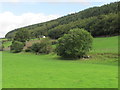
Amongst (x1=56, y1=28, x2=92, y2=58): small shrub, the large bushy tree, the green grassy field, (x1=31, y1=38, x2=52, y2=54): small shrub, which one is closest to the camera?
the green grassy field

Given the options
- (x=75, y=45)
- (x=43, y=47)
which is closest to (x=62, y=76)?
(x=75, y=45)

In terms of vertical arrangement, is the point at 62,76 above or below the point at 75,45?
below

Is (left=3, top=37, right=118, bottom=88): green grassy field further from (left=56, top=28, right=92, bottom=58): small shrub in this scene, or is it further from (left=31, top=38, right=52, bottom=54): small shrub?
(left=31, top=38, right=52, bottom=54): small shrub

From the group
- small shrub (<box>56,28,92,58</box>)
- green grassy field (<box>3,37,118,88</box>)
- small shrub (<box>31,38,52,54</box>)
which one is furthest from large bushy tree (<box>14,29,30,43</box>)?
green grassy field (<box>3,37,118,88</box>)

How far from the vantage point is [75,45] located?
7894 cm

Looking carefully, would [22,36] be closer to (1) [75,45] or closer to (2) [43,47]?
(2) [43,47]

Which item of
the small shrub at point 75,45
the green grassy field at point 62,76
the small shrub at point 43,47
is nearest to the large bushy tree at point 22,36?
the small shrub at point 43,47

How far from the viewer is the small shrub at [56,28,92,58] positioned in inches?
3024

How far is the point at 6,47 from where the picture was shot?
173 m

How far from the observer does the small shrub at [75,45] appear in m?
76.8

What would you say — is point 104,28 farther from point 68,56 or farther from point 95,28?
point 68,56

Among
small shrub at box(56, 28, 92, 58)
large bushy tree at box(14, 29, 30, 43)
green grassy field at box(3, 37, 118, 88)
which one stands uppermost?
large bushy tree at box(14, 29, 30, 43)

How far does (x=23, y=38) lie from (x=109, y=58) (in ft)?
321

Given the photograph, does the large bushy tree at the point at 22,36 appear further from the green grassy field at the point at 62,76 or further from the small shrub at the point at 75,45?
the green grassy field at the point at 62,76
